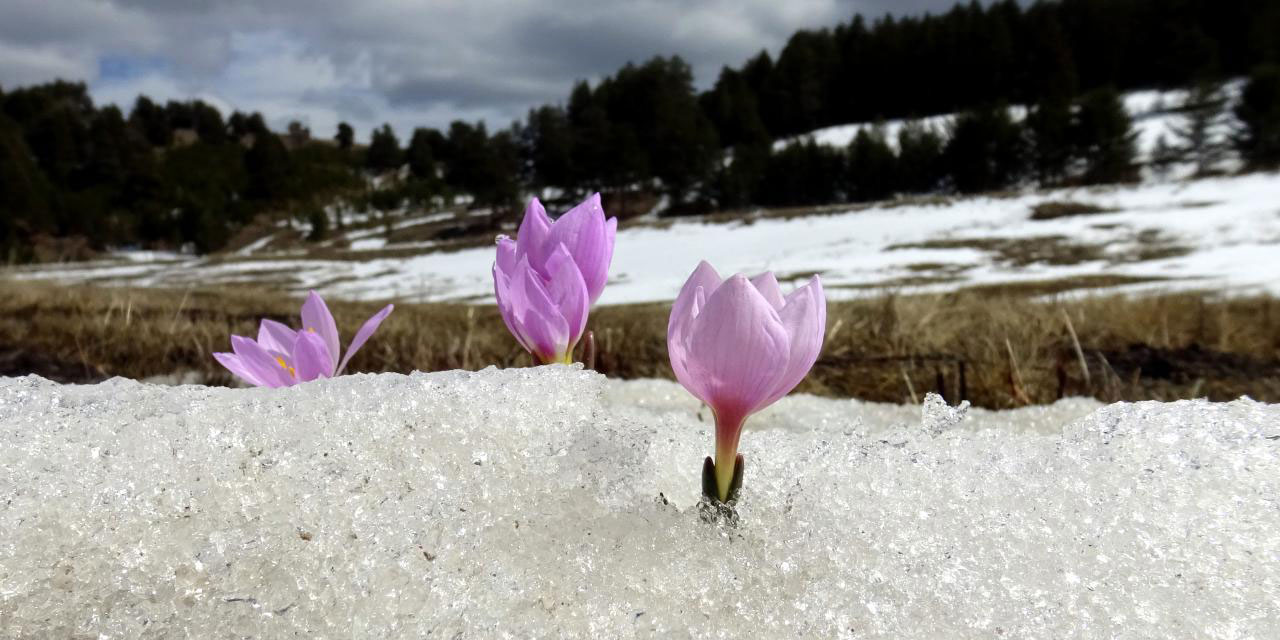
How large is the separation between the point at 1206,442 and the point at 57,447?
1109 millimetres

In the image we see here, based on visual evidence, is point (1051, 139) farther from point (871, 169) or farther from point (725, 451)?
point (725, 451)

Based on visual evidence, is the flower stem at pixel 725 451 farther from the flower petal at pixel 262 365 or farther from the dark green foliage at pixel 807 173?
the dark green foliage at pixel 807 173

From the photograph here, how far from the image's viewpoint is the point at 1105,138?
4297 cm

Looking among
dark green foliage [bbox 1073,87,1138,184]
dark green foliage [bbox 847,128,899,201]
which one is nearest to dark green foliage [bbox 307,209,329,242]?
dark green foliage [bbox 847,128,899,201]

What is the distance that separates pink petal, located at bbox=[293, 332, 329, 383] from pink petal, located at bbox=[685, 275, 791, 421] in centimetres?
53

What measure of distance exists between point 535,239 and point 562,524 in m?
0.31

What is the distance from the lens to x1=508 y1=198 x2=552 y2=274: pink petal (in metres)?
0.77

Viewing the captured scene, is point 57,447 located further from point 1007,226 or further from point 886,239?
point 1007,226

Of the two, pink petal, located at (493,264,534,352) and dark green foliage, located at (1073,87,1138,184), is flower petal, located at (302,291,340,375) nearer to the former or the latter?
pink petal, located at (493,264,534,352)

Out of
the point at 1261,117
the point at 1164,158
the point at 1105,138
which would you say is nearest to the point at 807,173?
the point at 1105,138

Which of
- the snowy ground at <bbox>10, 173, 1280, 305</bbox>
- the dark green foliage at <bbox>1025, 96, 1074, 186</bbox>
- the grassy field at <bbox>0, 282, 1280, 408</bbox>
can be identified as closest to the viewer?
the grassy field at <bbox>0, 282, 1280, 408</bbox>

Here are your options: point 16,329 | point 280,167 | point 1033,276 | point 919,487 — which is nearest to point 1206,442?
point 919,487

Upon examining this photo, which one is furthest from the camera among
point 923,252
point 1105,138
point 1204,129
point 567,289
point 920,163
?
point 920,163

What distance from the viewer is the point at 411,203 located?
7594 cm
